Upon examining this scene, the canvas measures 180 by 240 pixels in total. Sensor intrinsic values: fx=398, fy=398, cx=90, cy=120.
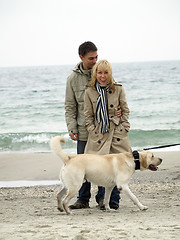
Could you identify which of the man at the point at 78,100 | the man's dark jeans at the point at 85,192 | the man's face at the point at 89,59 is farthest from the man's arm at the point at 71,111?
the man's face at the point at 89,59

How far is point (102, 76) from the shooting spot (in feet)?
16.2

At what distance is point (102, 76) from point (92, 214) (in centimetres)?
175

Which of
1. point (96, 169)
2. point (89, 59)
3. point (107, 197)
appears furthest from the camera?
point (107, 197)

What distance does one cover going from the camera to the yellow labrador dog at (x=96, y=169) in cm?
475

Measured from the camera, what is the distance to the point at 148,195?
6410mm

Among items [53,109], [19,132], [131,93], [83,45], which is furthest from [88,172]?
[131,93]

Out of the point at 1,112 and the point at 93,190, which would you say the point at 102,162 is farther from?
the point at 1,112

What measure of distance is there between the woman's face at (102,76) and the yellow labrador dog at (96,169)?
0.88m

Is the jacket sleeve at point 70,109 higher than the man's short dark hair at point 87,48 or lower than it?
lower

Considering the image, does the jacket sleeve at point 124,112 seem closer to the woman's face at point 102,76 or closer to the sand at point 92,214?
the woman's face at point 102,76

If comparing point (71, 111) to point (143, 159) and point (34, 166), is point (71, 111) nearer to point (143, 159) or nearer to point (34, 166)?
point (143, 159)

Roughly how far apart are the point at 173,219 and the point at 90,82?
195 cm

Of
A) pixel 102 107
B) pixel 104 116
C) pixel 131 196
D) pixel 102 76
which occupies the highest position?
pixel 102 76

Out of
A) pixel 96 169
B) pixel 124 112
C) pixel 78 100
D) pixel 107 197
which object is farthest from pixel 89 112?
pixel 107 197
